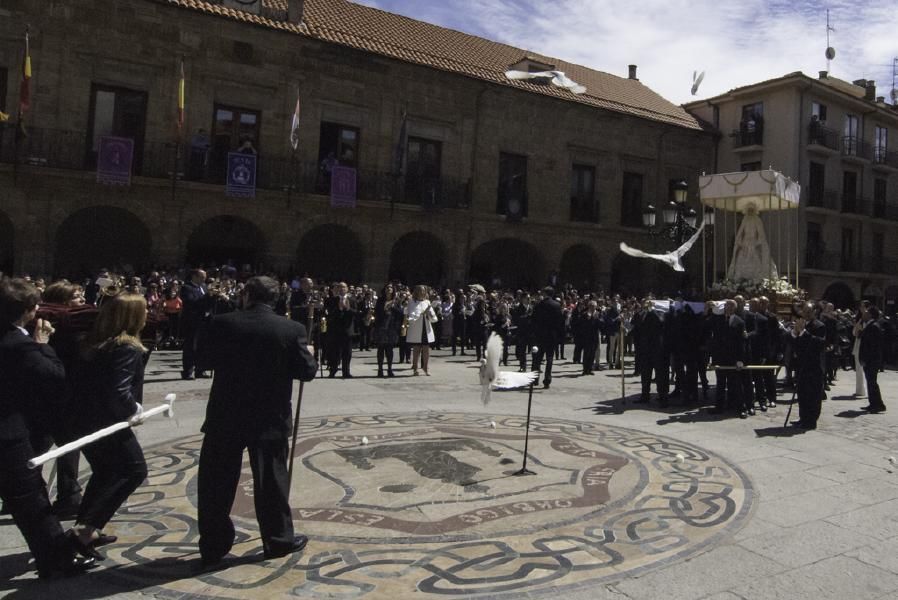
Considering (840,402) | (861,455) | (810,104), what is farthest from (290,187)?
(810,104)

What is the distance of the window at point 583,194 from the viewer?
26234mm

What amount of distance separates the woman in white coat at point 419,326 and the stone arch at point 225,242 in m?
9.29

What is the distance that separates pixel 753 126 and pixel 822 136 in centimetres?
302

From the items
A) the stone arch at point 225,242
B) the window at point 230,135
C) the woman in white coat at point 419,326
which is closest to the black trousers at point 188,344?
the woman in white coat at point 419,326

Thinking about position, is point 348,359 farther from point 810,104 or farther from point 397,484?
point 810,104

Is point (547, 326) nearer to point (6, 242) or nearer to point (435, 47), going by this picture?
point (6, 242)

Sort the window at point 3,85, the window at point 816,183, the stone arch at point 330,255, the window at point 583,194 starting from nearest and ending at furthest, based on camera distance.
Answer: the window at point 3,85 < the stone arch at point 330,255 < the window at point 583,194 < the window at point 816,183

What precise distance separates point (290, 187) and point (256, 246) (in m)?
2.58

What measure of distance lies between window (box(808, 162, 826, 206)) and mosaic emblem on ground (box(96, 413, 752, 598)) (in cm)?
2709

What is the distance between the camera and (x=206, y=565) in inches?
143

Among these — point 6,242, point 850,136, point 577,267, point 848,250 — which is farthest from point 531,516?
point 850,136

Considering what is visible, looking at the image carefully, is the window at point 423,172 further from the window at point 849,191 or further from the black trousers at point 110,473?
the window at point 849,191

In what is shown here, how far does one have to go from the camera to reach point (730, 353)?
9.21 meters

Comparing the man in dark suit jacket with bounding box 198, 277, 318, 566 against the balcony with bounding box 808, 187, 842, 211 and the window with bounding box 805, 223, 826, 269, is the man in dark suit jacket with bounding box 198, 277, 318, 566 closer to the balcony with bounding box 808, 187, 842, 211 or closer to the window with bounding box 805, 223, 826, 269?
the window with bounding box 805, 223, 826, 269
